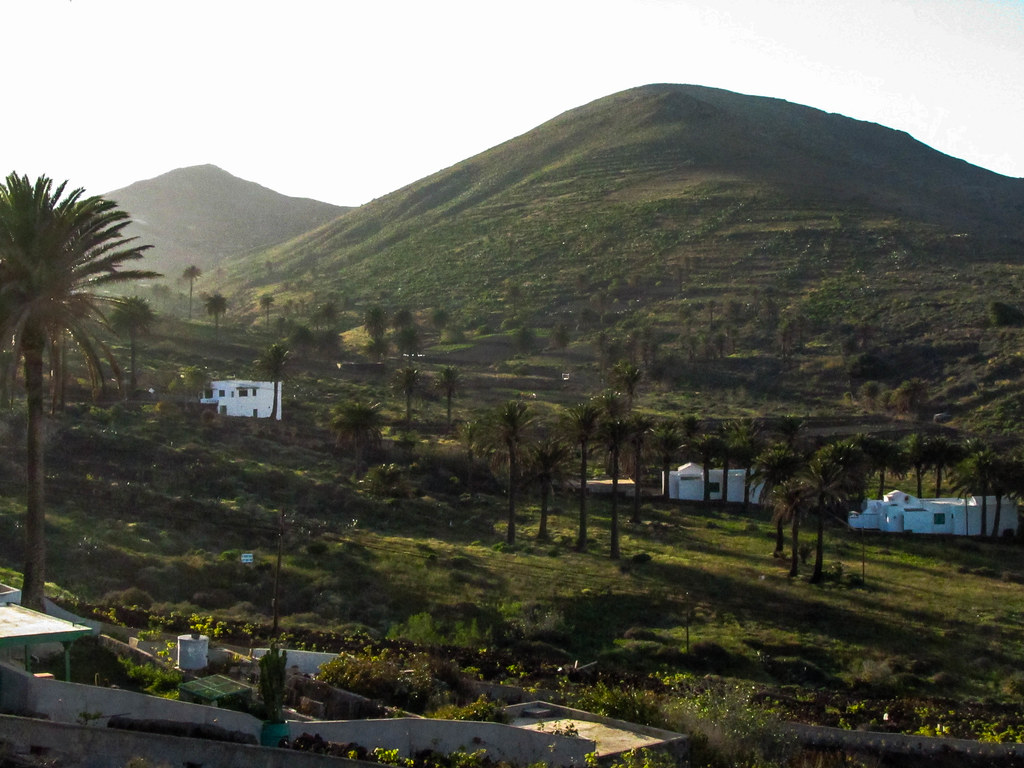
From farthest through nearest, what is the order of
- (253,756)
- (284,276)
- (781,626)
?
(284,276)
(781,626)
(253,756)

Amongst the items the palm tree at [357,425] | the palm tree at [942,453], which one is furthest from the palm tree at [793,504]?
the palm tree at [357,425]

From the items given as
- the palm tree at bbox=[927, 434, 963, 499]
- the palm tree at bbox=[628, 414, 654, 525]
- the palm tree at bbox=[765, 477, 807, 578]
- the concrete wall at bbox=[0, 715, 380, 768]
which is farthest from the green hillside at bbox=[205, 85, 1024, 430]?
the concrete wall at bbox=[0, 715, 380, 768]

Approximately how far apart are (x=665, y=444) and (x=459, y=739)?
46.2 meters

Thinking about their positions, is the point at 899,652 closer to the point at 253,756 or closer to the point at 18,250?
the point at 253,756

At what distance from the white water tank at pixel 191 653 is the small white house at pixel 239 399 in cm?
5235

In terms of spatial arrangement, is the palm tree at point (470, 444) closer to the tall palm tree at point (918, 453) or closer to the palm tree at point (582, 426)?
the palm tree at point (582, 426)

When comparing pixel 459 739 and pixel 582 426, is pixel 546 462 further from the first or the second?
pixel 459 739

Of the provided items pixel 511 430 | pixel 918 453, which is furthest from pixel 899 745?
pixel 918 453

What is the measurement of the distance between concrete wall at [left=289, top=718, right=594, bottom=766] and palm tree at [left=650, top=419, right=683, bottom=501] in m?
44.6

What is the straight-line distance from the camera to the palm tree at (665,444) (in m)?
66.6

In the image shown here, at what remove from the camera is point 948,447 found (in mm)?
68188

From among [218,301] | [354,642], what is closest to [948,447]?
[354,642]

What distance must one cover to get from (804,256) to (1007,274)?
2373 cm

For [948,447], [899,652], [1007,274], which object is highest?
[1007,274]
